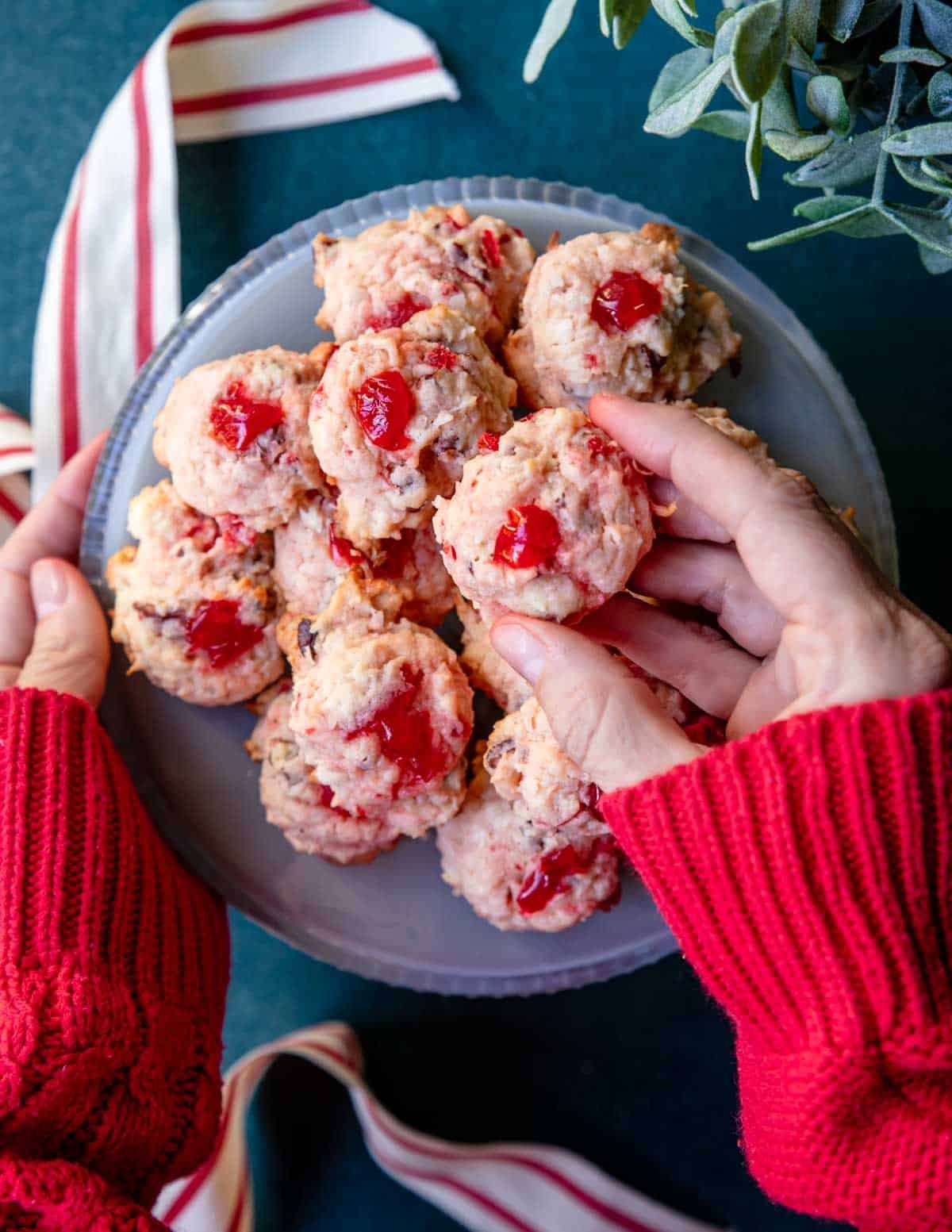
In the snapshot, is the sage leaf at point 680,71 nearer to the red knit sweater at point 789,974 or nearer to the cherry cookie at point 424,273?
the cherry cookie at point 424,273

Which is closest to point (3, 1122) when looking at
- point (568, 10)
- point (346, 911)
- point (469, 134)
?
point (346, 911)

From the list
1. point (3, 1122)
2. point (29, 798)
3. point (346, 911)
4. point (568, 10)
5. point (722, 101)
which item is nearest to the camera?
point (568, 10)

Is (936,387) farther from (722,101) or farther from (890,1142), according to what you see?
(890,1142)

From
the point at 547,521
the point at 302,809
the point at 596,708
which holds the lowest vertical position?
the point at 302,809

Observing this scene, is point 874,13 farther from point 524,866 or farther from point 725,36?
point 524,866

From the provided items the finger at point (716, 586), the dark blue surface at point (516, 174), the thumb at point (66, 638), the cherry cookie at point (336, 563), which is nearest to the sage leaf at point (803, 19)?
the finger at point (716, 586)

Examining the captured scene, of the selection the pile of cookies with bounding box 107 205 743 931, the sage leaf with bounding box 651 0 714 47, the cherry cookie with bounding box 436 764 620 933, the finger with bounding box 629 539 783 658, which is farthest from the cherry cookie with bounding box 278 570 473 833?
the sage leaf with bounding box 651 0 714 47

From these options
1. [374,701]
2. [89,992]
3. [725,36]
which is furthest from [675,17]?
[89,992]
